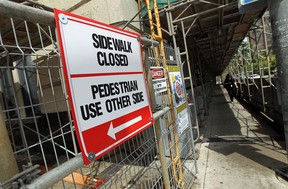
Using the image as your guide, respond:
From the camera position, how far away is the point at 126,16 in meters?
5.11

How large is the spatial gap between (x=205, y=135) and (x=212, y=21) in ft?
12.5

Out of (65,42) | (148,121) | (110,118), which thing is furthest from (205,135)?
(65,42)

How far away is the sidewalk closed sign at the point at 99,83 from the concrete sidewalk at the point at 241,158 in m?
2.66

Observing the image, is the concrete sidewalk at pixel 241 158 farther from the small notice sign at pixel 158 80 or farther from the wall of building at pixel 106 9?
the wall of building at pixel 106 9

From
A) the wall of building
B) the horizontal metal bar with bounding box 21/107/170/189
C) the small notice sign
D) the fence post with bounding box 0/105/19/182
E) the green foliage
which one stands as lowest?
the horizontal metal bar with bounding box 21/107/170/189

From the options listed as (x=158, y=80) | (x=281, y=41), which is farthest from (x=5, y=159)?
(x=281, y=41)

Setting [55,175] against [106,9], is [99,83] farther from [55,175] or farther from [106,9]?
[106,9]

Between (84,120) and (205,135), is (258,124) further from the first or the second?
(84,120)

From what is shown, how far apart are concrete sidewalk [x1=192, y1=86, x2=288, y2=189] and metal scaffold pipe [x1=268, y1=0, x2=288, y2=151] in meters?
0.98

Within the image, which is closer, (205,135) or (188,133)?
(188,133)

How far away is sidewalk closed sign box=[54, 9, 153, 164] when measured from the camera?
117 cm

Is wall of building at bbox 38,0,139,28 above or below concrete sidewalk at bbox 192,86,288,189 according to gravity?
above

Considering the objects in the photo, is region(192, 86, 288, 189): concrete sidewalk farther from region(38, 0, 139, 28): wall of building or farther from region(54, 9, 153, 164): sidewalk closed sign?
region(38, 0, 139, 28): wall of building

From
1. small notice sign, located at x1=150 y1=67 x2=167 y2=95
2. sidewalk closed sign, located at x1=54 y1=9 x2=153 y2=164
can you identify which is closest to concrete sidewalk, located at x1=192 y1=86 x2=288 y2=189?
small notice sign, located at x1=150 y1=67 x2=167 y2=95
